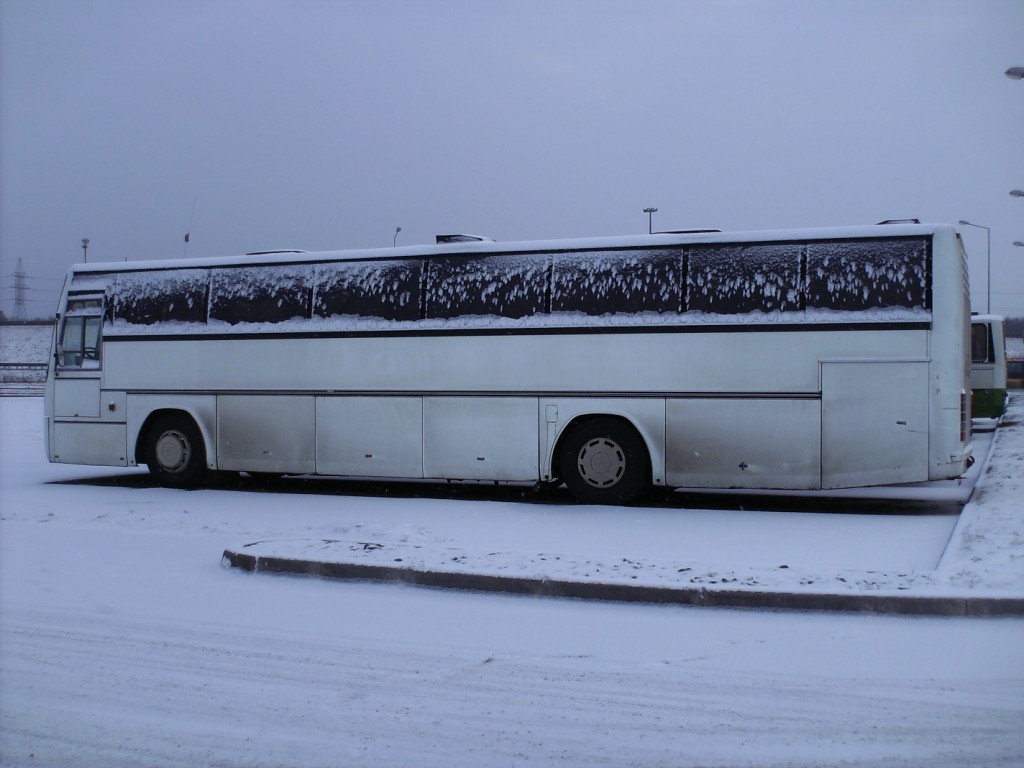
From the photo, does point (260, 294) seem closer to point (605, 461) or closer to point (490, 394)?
point (490, 394)

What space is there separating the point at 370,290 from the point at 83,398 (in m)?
4.69

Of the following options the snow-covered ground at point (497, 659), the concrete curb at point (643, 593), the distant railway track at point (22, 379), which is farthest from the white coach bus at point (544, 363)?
the distant railway track at point (22, 379)

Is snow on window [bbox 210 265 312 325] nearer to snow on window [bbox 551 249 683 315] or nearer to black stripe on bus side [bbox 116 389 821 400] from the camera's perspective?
black stripe on bus side [bbox 116 389 821 400]

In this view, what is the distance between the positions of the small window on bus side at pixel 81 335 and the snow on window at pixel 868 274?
9.91m

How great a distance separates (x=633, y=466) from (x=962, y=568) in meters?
5.06

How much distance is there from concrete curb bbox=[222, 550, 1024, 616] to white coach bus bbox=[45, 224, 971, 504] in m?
4.76

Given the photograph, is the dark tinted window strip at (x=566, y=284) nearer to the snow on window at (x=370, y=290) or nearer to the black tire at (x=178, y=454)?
the snow on window at (x=370, y=290)

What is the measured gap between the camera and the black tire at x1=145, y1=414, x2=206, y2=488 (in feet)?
46.4

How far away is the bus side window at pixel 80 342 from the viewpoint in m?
14.8

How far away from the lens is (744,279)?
1177cm

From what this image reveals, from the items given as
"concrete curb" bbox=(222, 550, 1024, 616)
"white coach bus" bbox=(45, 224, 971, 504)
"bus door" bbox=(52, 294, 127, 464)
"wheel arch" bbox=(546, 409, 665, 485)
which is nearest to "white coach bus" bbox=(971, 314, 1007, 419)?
"white coach bus" bbox=(45, 224, 971, 504)

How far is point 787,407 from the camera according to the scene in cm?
1147

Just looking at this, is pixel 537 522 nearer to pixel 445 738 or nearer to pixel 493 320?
pixel 493 320

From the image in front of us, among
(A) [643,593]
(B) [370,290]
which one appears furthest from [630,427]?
(A) [643,593]
